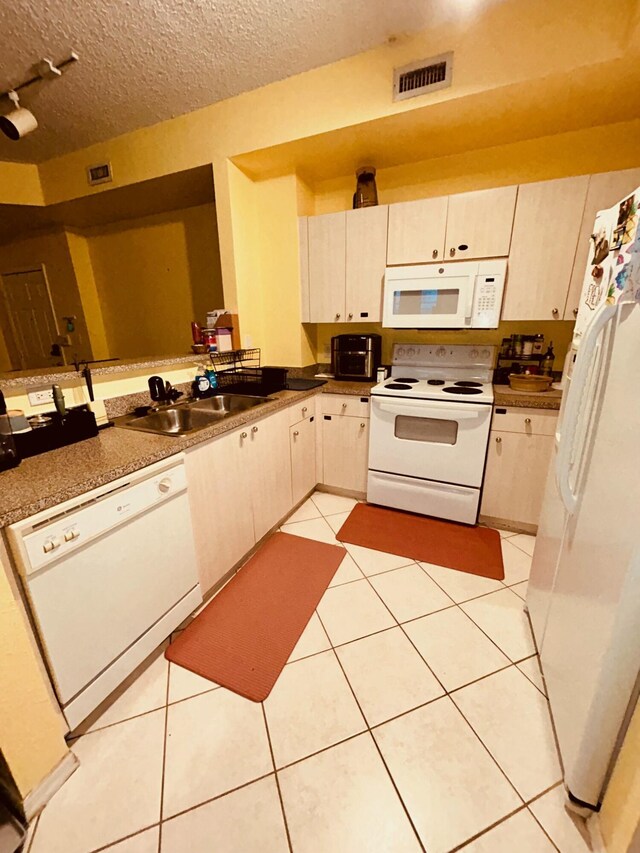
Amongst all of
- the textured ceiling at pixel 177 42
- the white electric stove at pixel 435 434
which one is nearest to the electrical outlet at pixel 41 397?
the textured ceiling at pixel 177 42

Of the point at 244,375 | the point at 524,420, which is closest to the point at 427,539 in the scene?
the point at 524,420

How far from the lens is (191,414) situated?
1.97m

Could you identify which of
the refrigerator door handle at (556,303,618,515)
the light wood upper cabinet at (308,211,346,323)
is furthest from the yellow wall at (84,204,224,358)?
the refrigerator door handle at (556,303,618,515)

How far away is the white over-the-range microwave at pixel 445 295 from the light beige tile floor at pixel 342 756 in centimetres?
172

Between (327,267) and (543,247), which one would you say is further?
(327,267)

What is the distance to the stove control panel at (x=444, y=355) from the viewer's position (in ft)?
7.86

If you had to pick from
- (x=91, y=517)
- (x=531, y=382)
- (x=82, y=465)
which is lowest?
(x=91, y=517)

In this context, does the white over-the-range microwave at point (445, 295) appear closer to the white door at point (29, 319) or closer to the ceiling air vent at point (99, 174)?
the ceiling air vent at point (99, 174)

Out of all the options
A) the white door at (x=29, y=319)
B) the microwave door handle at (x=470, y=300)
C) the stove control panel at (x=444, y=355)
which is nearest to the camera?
the microwave door handle at (x=470, y=300)

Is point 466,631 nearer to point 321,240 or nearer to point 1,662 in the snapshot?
point 1,662

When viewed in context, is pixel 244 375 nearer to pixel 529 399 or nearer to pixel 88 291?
pixel 529 399

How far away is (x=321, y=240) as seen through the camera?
7.89 feet

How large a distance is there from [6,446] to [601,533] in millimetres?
1820

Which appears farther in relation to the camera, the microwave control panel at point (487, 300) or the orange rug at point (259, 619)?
the microwave control panel at point (487, 300)
